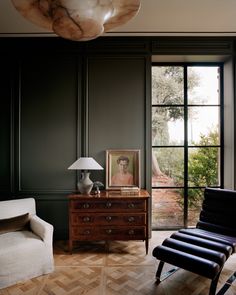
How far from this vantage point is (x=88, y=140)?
11.1 ft

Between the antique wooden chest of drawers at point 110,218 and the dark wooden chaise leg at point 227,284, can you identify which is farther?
the antique wooden chest of drawers at point 110,218

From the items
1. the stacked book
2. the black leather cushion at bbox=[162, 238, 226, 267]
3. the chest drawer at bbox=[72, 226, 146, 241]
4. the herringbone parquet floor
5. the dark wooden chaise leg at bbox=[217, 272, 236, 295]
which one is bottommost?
the herringbone parquet floor

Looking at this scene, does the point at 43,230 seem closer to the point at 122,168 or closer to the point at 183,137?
the point at 122,168

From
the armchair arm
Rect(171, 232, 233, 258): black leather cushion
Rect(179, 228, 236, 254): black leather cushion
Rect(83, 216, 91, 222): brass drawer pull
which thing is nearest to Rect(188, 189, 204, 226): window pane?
Rect(179, 228, 236, 254): black leather cushion

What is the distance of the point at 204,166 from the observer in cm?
375

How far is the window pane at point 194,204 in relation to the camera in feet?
12.3

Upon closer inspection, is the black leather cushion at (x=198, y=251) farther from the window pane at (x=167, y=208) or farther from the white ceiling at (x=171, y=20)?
the white ceiling at (x=171, y=20)

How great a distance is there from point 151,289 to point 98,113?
2.36m

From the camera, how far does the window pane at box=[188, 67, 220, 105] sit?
12.3 feet

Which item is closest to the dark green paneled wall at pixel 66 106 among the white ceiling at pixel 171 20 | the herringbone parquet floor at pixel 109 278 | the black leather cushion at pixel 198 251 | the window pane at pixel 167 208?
the white ceiling at pixel 171 20

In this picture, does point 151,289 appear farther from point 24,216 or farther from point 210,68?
point 210,68

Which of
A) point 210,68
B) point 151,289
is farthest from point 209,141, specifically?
point 151,289

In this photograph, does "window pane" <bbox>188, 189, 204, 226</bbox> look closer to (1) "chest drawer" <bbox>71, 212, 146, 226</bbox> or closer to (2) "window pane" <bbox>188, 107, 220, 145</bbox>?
(2) "window pane" <bbox>188, 107, 220, 145</bbox>

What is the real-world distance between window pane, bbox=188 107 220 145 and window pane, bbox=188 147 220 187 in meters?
0.15
